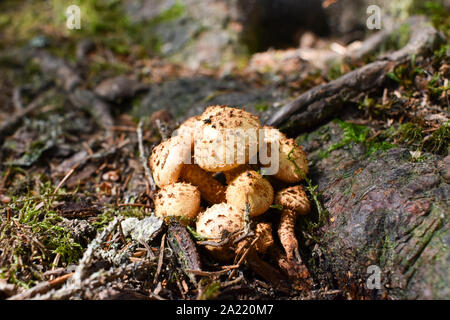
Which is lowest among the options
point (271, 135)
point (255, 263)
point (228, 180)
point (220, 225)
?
point (255, 263)

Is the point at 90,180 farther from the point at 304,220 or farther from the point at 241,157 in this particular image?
the point at 304,220

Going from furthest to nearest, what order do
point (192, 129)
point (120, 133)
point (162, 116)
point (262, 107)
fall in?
point (120, 133)
point (162, 116)
point (262, 107)
point (192, 129)

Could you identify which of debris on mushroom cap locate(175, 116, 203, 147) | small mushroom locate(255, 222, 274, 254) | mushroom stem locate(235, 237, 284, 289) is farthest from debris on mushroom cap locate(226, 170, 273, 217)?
debris on mushroom cap locate(175, 116, 203, 147)

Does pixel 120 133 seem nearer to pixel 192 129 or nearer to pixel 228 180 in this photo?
A: pixel 192 129

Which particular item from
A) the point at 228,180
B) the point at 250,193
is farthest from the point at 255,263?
the point at 228,180

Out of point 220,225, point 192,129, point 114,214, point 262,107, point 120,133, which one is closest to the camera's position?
point 220,225

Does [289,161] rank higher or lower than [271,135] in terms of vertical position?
lower
